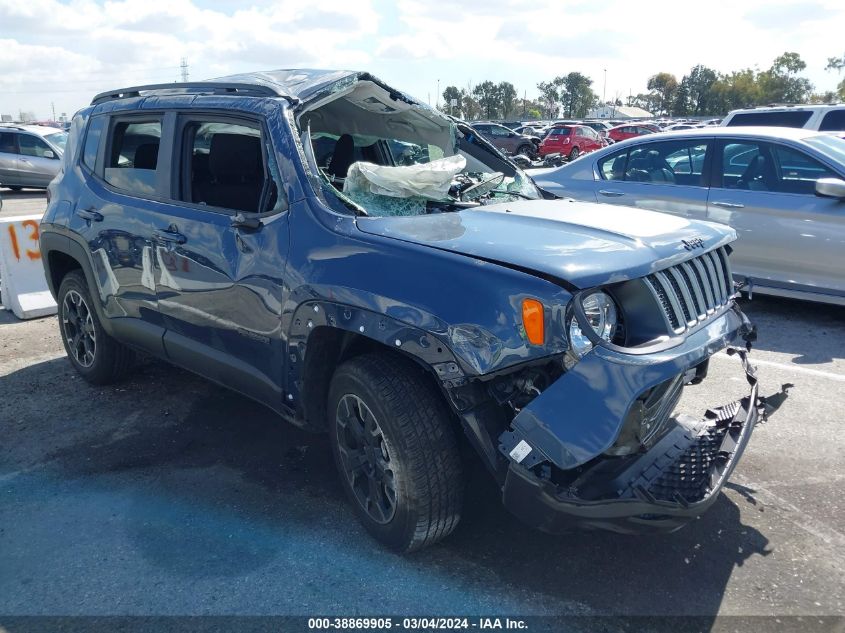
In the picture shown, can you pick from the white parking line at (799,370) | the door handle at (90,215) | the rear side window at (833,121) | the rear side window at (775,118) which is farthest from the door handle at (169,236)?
the rear side window at (833,121)

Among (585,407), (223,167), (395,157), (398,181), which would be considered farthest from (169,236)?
(585,407)

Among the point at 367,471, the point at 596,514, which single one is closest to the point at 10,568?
the point at 367,471

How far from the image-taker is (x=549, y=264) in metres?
2.66

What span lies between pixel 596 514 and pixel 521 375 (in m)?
0.55

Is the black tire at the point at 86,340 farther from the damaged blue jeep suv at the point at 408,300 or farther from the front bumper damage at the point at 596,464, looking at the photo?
the front bumper damage at the point at 596,464

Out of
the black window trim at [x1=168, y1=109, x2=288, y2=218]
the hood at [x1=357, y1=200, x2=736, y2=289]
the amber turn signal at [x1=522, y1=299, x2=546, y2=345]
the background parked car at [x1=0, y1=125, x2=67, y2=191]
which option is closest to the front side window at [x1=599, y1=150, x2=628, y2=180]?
the hood at [x1=357, y1=200, x2=736, y2=289]

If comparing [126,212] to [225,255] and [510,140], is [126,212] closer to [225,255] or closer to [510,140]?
[225,255]

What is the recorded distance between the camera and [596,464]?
2.63m

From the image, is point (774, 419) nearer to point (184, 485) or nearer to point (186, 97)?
point (184, 485)

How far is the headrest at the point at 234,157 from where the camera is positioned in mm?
3869

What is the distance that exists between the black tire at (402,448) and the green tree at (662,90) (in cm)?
10465

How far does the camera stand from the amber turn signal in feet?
8.37

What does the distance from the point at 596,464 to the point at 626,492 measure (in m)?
0.15

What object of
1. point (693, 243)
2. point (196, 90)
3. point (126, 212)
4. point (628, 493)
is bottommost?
point (628, 493)
